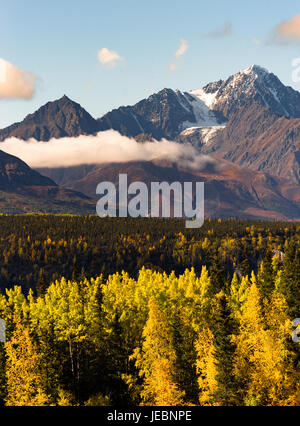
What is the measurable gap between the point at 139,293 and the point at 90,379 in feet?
87.3

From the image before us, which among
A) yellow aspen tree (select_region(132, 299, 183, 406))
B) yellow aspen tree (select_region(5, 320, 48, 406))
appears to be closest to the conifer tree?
yellow aspen tree (select_region(132, 299, 183, 406))

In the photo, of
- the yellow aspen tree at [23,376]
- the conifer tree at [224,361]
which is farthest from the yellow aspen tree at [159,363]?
the yellow aspen tree at [23,376]

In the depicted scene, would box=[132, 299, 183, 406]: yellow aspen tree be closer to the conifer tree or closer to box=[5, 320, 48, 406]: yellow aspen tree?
the conifer tree

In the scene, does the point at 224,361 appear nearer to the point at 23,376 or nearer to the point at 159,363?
the point at 159,363

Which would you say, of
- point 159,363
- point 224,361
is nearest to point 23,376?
point 159,363

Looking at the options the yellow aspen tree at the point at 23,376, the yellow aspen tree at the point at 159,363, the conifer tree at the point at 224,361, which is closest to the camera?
the yellow aspen tree at the point at 159,363

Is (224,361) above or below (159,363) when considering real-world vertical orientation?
below

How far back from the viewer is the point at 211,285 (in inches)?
4759

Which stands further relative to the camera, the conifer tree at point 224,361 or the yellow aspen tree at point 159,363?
the conifer tree at point 224,361

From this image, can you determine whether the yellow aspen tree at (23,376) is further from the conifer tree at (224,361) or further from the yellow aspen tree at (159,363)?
the conifer tree at (224,361)

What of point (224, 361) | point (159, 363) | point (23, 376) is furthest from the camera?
point (224, 361)

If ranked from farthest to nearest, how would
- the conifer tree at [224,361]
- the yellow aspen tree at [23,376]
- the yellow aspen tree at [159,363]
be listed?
1. the conifer tree at [224,361]
2. the yellow aspen tree at [23,376]
3. the yellow aspen tree at [159,363]

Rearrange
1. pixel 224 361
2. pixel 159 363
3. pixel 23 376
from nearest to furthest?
pixel 23 376 → pixel 159 363 → pixel 224 361
